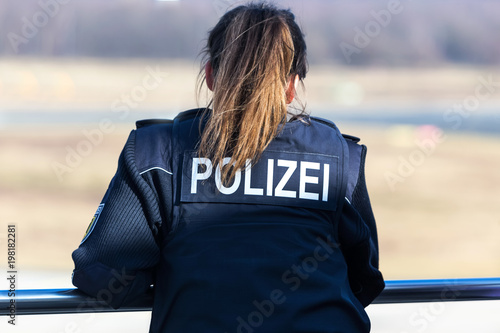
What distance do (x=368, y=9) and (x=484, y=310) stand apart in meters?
7.95

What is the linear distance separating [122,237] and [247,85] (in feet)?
0.94

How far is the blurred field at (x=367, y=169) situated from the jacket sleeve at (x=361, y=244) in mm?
2723

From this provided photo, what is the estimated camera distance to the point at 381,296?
108 cm

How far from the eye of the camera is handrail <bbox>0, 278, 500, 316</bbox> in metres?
0.96

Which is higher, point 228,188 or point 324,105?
point 324,105

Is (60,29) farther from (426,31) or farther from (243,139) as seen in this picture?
(243,139)

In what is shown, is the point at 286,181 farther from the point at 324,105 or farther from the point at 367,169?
the point at 324,105

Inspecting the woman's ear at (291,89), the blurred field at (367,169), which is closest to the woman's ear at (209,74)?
the woman's ear at (291,89)

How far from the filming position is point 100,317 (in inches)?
108

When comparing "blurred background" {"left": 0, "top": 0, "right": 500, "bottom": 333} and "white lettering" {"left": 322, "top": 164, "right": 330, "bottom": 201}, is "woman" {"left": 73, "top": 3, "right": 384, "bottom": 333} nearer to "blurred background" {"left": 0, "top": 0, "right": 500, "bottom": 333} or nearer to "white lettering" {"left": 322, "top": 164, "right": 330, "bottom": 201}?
"white lettering" {"left": 322, "top": 164, "right": 330, "bottom": 201}

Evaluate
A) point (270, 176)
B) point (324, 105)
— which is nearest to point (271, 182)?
point (270, 176)

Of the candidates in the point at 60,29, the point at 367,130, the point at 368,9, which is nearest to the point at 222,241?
the point at 367,130

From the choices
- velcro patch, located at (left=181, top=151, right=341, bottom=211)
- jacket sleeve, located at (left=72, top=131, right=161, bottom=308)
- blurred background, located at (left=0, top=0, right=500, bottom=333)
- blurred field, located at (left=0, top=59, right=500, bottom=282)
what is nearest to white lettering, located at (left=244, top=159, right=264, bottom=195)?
velcro patch, located at (left=181, top=151, right=341, bottom=211)

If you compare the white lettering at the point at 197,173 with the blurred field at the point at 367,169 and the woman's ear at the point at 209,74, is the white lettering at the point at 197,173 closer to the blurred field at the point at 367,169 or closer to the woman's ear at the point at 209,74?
the woman's ear at the point at 209,74
